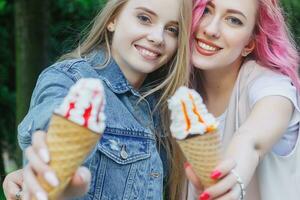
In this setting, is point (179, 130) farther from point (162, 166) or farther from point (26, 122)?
point (162, 166)

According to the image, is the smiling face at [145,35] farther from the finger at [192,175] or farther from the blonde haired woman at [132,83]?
the finger at [192,175]

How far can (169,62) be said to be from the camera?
271 cm

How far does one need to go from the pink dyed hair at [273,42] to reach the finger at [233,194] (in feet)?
2.83

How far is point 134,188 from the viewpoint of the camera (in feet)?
8.03

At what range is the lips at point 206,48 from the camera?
8.52 feet

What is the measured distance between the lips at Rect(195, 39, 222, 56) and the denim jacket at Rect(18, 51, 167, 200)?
1.03ft

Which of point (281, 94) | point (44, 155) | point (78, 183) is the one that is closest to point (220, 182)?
point (78, 183)

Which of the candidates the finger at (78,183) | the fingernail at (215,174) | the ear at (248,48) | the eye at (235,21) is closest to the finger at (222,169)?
the fingernail at (215,174)

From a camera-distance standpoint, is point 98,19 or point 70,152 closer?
point 70,152

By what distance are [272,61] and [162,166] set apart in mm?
645

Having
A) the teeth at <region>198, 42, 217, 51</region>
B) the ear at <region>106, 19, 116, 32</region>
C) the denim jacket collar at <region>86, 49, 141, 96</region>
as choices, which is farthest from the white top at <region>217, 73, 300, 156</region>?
the ear at <region>106, 19, 116, 32</region>

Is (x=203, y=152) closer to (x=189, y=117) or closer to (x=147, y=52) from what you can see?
(x=189, y=117)

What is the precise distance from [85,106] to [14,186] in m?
1.24

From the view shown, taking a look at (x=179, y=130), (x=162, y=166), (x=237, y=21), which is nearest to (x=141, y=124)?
(x=162, y=166)
